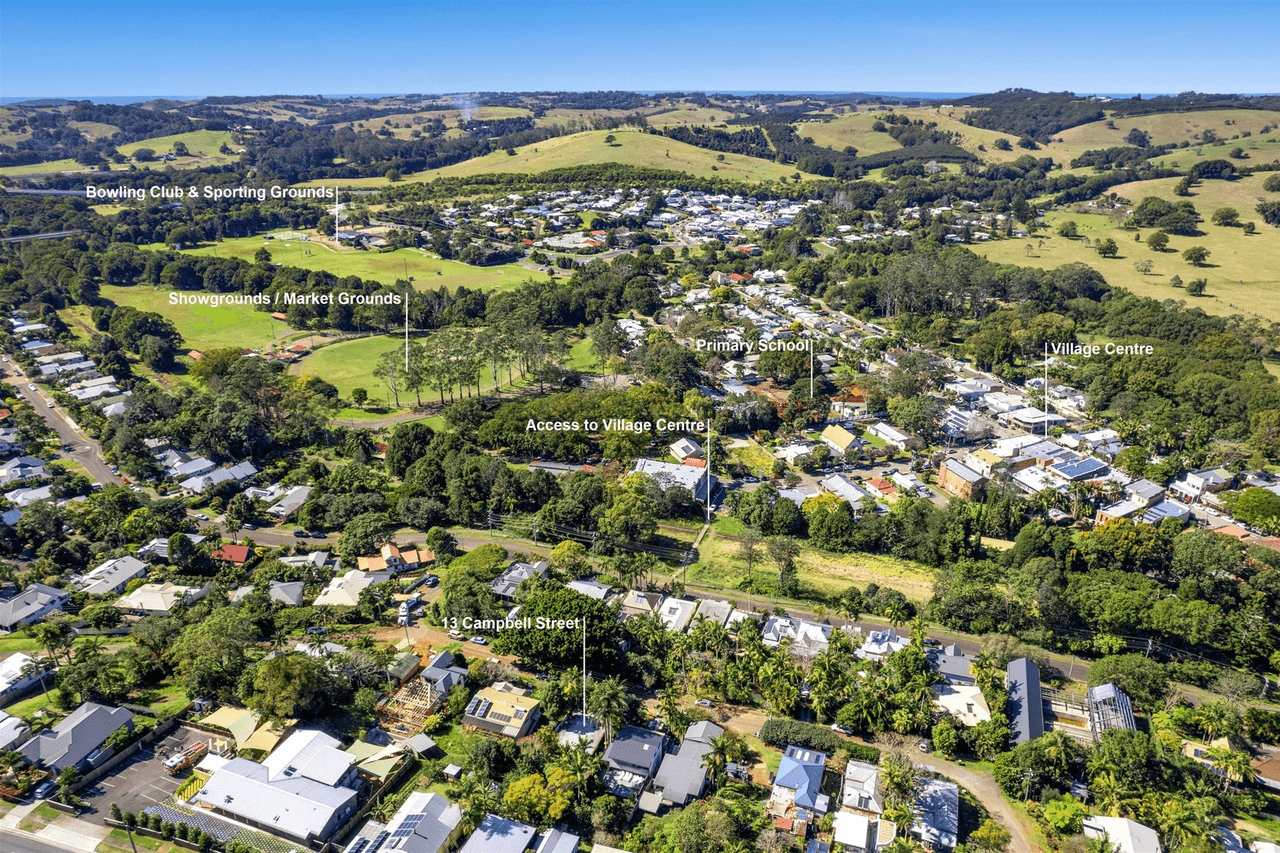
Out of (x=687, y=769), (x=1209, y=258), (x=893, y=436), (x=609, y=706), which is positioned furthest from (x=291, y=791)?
(x=1209, y=258)

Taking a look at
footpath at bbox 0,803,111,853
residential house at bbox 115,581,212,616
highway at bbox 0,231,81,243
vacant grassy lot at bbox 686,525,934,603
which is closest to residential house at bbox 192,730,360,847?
footpath at bbox 0,803,111,853

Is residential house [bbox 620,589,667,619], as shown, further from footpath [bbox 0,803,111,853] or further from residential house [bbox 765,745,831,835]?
footpath [bbox 0,803,111,853]

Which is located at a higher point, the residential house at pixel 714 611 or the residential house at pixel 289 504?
the residential house at pixel 289 504

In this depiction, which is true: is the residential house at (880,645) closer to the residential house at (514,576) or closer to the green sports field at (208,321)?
the residential house at (514,576)

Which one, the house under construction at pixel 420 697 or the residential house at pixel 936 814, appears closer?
the residential house at pixel 936 814

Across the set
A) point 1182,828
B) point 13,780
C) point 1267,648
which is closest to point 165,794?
point 13,780

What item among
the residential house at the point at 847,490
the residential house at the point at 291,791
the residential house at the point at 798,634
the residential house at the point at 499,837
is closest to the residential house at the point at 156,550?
the residential house at the point at 291,791
